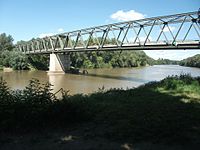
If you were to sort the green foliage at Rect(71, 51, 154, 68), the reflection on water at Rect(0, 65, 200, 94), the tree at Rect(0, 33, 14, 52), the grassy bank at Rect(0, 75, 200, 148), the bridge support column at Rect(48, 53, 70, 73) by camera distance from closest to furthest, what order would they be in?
1. the grassy bank at Rect(0, 75, 200, 148)
2. the reflection on water at Rect(0, 65, 200, 94)
3. the bridge support column at Rect(48, 53, 70, 73)
4. the green foliage at Rect(71, 51, 154, 68)
5. the tree at Rect(0, 33, 14, 52)

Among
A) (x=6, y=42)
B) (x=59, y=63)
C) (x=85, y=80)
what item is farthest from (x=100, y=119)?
(x=6, y=42)

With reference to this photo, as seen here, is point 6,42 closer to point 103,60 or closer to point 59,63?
point 103,60

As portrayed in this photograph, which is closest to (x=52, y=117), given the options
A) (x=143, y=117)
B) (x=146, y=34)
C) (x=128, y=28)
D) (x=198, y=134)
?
(x=143, y=117)

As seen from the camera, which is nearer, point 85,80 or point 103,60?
point 85,80

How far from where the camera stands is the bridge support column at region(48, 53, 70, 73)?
75.5m

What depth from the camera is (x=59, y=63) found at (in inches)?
3036

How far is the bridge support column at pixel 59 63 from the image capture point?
2972 inches

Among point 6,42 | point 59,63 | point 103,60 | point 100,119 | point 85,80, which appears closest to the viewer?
point 100,119

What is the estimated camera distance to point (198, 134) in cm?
705

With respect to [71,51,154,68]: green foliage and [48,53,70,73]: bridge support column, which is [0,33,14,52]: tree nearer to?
[71,51,154,68]: green foliage

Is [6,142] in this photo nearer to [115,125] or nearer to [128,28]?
[115,125]

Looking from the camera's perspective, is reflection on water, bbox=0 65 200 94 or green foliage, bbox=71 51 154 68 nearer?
reflection on water, bbox=0 65 200 94

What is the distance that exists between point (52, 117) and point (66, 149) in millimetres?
1810

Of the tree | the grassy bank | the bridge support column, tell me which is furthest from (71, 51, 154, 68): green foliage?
the grassy bank
